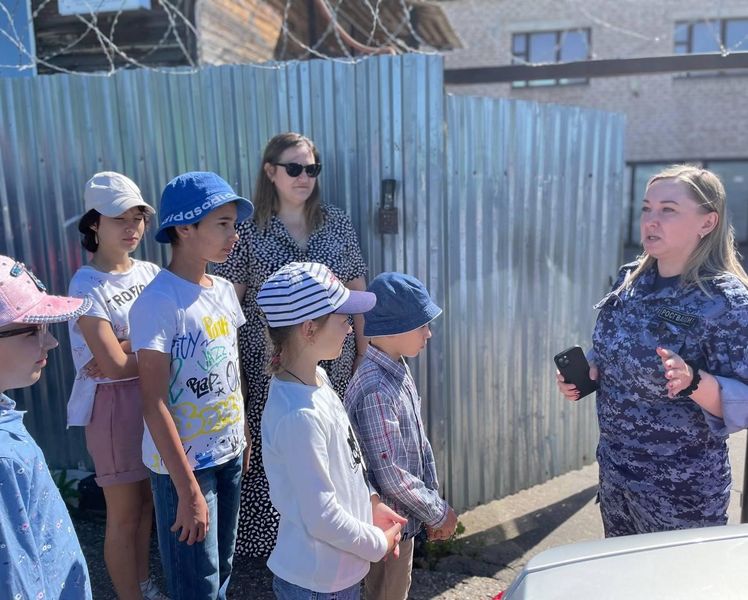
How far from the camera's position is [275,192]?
303cm

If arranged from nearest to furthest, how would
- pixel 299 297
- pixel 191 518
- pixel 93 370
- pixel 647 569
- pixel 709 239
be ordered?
pixel 647 569 → pixel 299 297 → pixel 191 518 → pixel 709 239 → pixel 93 370

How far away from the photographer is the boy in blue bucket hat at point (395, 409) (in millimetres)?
2068

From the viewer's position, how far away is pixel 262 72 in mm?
3445

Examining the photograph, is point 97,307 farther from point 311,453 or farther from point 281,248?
point 311,453

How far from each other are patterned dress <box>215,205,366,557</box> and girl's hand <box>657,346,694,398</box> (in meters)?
1.50

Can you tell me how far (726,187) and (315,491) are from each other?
58.8 feet

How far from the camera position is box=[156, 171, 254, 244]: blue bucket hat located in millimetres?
2186

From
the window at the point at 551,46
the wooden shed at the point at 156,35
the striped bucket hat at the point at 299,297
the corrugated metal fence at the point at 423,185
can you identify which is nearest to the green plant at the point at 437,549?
the corrugated metal fence at the point at 423,185

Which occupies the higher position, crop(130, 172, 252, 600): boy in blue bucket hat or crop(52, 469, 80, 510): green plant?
crop(130, 172, 252, 600): boy in blue bucket hat

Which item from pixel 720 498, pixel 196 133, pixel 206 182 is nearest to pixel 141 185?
pixel 196 133

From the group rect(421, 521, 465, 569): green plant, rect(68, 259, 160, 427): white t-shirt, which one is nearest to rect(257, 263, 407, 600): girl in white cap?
rect(68, 259, 160, 427): white t-shirt

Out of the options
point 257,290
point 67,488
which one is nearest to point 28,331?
point 257,290

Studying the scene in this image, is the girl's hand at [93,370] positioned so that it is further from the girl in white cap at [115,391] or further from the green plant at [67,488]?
the green plant at [67,488]

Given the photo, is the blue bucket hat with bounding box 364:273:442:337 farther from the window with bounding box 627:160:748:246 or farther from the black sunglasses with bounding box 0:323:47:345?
the window with bounding box 627:160:748:246
